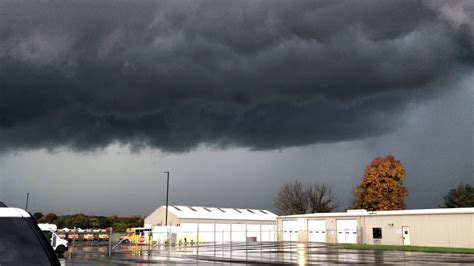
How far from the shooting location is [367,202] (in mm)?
78250

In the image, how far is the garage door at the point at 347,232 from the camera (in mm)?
63188

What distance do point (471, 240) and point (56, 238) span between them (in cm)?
4033

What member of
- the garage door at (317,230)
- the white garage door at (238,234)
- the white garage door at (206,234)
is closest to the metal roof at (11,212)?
the white garage door at (206,234)

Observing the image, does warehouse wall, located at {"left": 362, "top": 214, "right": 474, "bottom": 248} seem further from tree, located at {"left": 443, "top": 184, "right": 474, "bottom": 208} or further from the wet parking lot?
tree, located at {"left": 443, "top": 184, "right": 474, "bottom": 208}

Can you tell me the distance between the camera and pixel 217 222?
7588 centimetres

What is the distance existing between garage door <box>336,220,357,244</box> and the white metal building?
10.2 meters

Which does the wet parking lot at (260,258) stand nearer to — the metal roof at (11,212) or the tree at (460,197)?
the metal roof at (11,212)

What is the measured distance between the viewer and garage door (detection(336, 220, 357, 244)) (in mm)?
63188

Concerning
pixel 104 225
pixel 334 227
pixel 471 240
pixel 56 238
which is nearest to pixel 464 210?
pixel 471 240

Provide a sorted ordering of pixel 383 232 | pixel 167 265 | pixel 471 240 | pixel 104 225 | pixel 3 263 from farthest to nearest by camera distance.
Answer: pixel 104 225 < pixel 383 232 < pixel 471 240 < pixel 167 265 < pixel 3 263

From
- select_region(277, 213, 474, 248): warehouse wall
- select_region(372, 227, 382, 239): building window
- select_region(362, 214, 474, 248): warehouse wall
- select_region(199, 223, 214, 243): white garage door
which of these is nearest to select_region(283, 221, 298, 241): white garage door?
select_region(277, 213, 474, 248): warehouse wall

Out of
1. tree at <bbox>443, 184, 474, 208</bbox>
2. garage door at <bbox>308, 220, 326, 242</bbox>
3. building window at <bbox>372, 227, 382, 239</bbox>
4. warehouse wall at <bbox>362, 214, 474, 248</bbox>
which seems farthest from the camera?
tree at <bbox>443, 184, 474, 208</bbox>

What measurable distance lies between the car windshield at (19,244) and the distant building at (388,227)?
5317 centimetres

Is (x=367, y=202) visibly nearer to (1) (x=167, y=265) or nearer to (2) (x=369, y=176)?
(2) (x=369, y=176)
